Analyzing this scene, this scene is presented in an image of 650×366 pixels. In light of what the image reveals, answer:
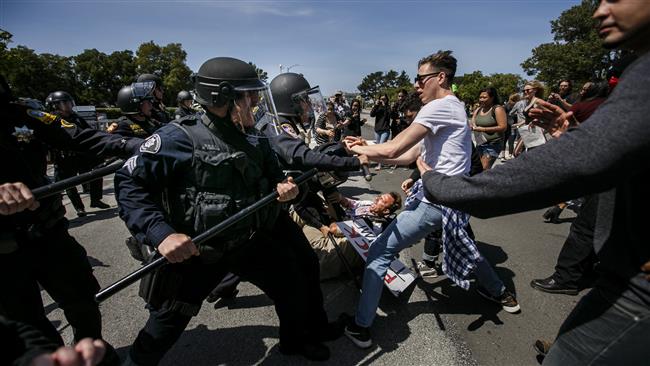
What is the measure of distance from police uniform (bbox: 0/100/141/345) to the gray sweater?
215cm

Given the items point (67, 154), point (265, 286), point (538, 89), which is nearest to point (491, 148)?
point (538, 89)

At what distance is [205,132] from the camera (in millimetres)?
1889

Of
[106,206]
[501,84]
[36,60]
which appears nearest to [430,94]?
[106,206]

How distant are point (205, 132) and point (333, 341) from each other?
6.09 ft

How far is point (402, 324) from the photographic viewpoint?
2783 millimetres

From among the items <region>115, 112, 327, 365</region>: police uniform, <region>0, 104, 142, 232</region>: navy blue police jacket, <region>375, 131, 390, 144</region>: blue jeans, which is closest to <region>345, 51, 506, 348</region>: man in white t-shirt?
<region>115, 112, 327, 365</region>: police uniform

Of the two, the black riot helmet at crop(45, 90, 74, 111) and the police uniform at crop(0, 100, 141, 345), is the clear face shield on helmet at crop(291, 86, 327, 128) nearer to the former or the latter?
the police uniform at crop(0, 100, 141, 345)

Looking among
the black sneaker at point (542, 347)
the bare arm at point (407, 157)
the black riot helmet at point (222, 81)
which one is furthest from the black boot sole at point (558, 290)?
the black riot helmet at point (222, 81)

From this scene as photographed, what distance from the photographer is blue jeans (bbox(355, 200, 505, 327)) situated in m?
2.48

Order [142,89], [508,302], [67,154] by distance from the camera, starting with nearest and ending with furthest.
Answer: [508,302]
[142,89]
[67,154]

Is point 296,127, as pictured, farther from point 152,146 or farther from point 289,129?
point 152,146

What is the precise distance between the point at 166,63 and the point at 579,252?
69.6 metres

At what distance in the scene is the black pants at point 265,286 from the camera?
186 cm

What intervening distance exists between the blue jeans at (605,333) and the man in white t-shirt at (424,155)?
132cm
